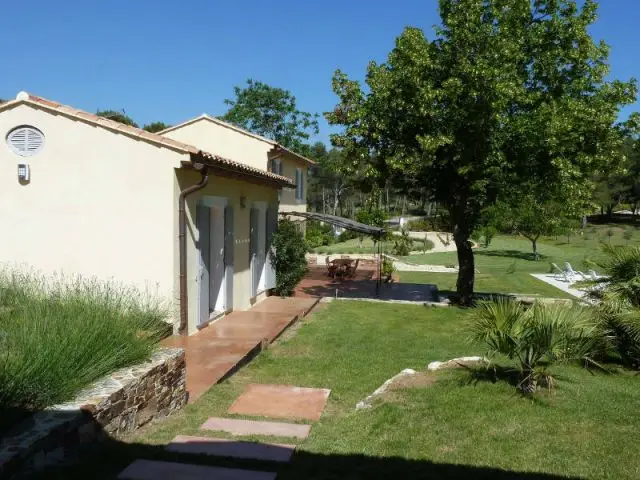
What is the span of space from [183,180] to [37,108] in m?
2.76

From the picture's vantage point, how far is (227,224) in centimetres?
1262

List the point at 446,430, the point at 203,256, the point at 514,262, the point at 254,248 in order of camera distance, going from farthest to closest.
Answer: the point at 514,262 < the point at 254,248 < the point at 203,256 < the point at 446,430

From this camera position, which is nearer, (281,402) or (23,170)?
(281,402)

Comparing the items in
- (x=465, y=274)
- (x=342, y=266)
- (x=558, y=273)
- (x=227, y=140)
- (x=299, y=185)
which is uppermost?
(x=227, y=140)

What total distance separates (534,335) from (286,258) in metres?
10.6

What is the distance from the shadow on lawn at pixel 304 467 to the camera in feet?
15.2

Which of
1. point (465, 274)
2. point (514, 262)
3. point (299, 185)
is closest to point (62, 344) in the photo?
point (465, 274)

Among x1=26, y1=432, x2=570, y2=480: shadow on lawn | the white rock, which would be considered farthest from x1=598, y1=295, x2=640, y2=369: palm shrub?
x1=26, y1=432, x2=570, y2=480: shadow on lawn

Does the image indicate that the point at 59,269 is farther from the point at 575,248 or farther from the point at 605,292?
the point at 575,248

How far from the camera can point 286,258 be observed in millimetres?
16641

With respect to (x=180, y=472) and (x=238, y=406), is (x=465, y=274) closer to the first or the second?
(x=238, y=406)

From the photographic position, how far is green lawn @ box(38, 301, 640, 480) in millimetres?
4887

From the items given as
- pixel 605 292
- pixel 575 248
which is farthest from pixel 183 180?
pixel 575 248

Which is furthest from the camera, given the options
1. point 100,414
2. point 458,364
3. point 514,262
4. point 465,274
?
point 514,262
